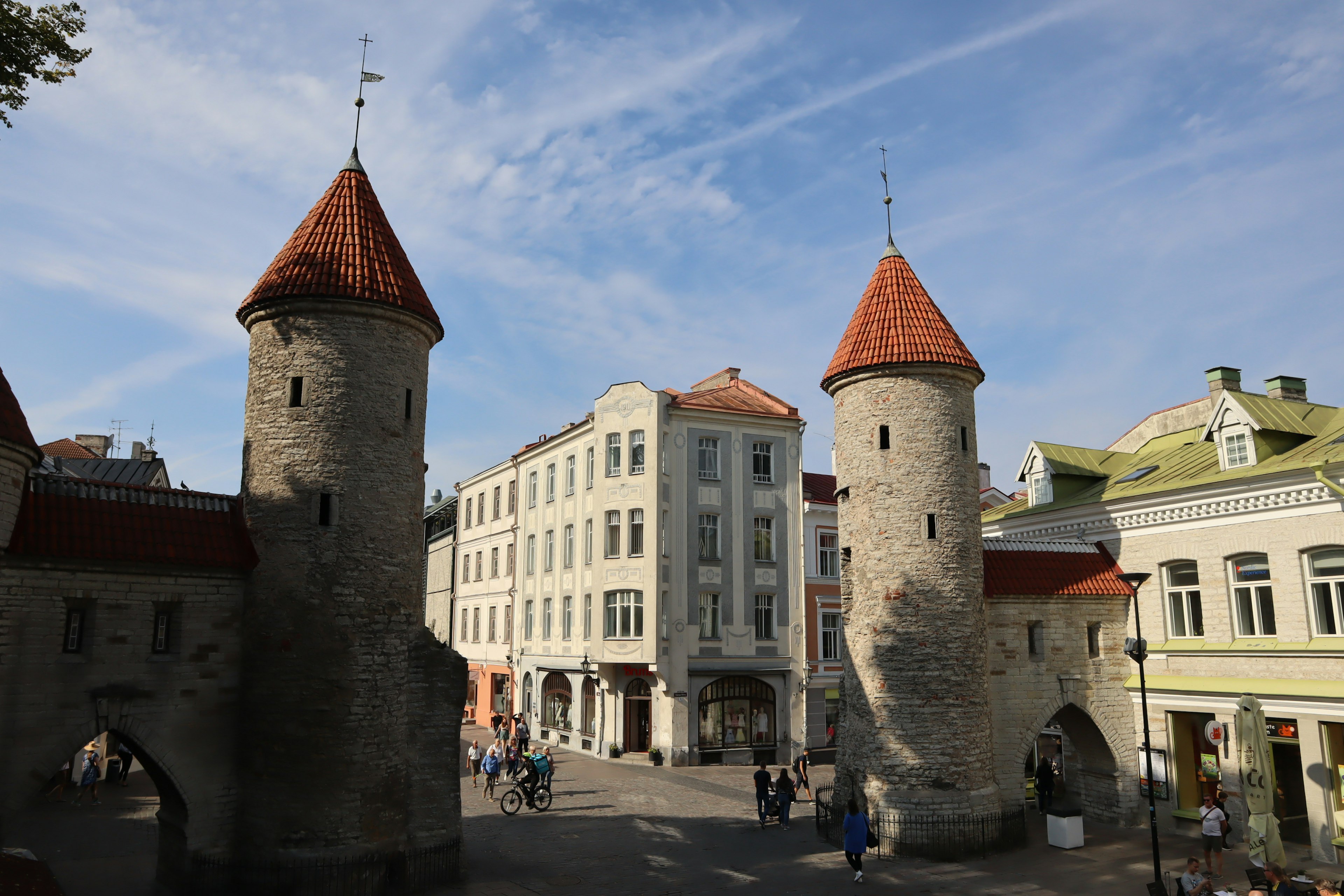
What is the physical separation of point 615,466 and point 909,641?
54.5ft

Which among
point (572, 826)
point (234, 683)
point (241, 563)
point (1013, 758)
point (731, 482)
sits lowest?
point (572, 826)

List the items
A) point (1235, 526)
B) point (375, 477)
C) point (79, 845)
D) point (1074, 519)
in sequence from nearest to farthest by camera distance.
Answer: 1. point (375, 477)
2. point (79, 845)
3. point (1235, 526)
4. point (1074, 519)

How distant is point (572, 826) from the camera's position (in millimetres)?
21484

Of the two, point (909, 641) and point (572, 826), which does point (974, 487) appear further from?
point (572, 826)

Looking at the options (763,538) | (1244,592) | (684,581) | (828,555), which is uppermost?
(763,538)

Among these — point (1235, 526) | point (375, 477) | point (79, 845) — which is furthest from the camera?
point (1235, 526)

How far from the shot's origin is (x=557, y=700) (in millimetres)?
37281

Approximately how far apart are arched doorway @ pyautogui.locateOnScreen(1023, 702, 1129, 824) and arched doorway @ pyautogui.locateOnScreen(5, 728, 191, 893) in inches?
702

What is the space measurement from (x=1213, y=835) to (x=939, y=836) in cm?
505

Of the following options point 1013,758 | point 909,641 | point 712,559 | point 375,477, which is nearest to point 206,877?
point 375,477

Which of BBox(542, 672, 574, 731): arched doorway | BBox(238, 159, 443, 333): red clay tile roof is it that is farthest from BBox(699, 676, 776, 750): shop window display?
BBox(238, 159, 443, 333): red clay tile roof

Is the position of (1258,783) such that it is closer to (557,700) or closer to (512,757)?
(512,757)

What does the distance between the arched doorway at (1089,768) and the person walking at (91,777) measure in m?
23.9

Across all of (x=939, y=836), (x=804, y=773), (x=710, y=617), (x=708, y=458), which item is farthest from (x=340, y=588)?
(x=708, y=458)
